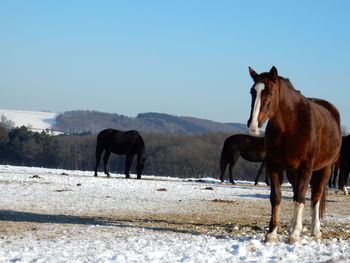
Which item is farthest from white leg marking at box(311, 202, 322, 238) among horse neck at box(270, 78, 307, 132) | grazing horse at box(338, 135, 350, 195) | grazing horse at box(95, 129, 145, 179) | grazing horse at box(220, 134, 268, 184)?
grazing horse at box(95, 129, 145, 179)

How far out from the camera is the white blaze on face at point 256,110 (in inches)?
287

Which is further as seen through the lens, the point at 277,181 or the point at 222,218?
the point at 222,218

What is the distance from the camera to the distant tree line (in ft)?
283

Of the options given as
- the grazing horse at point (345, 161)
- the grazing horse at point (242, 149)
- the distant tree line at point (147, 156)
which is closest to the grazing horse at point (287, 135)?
the grazing horse at point (345, 161)

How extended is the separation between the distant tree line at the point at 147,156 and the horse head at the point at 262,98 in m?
73.4

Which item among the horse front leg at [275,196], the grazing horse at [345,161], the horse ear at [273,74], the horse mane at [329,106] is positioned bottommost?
the horse front leg at [275,196]

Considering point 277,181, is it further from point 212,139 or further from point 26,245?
point 212,139

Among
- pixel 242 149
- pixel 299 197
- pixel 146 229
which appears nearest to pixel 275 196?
pixel 299 197

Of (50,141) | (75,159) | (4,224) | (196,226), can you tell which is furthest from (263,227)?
(75,159)

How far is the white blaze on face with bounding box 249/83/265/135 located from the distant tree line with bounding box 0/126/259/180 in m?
73.6

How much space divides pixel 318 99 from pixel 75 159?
9478 cm

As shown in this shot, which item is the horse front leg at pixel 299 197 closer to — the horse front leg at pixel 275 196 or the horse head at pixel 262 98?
the horse front leg at pixel 275 196

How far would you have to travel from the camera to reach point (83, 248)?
725 centimetres

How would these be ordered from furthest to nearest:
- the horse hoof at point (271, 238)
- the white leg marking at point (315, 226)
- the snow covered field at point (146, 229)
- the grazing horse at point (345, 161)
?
the grazing horse at point (345, 161) < the white leg marking at point (315, 226) < the horse hoof at point (271, 238) < the snow covered field at point (146, 229)
